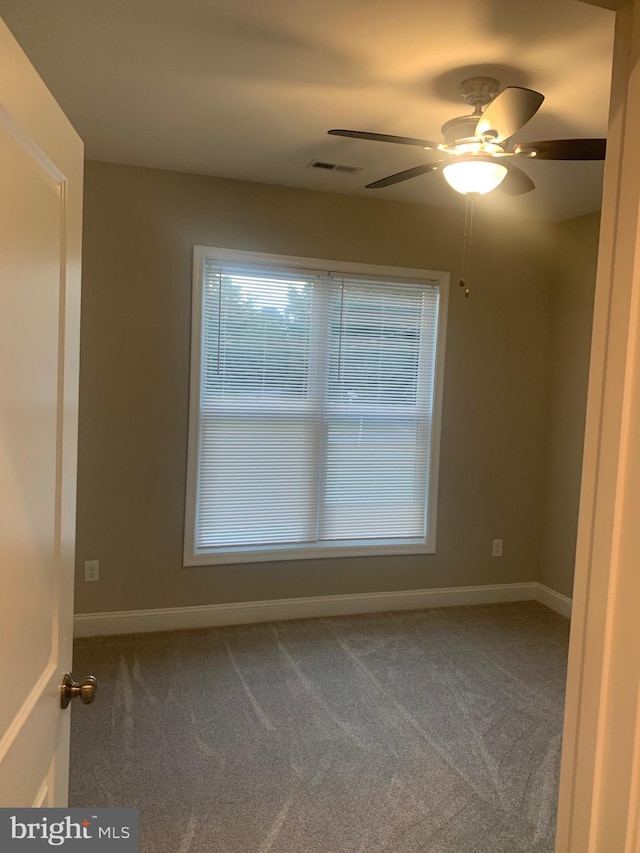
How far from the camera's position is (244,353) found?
375 centimetres

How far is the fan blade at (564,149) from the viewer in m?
2.08

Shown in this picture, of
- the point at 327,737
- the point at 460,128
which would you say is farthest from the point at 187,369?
the point at 327,737

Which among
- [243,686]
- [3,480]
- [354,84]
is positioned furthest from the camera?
[243,686]

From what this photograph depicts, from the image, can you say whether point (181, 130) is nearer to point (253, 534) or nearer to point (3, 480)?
point (253, 534)

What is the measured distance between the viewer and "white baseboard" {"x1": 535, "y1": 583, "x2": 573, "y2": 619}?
13.8 feet

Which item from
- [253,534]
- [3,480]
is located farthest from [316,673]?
[3,480]

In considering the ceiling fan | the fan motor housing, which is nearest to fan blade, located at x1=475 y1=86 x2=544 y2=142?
the ceiling fan

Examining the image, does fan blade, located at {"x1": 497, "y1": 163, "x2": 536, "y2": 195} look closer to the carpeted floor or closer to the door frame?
the door frame

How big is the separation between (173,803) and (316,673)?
114cm

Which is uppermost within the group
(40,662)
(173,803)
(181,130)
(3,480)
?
(181,130)

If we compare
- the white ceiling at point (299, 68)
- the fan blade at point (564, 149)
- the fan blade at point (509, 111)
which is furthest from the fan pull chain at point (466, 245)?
the fan blade at point (509, 111)

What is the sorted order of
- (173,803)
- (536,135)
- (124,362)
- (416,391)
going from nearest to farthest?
(173,803) → (536,135) → (124,362) → (416,391)

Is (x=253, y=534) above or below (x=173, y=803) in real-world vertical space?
above

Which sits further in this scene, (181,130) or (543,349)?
(543,349)
